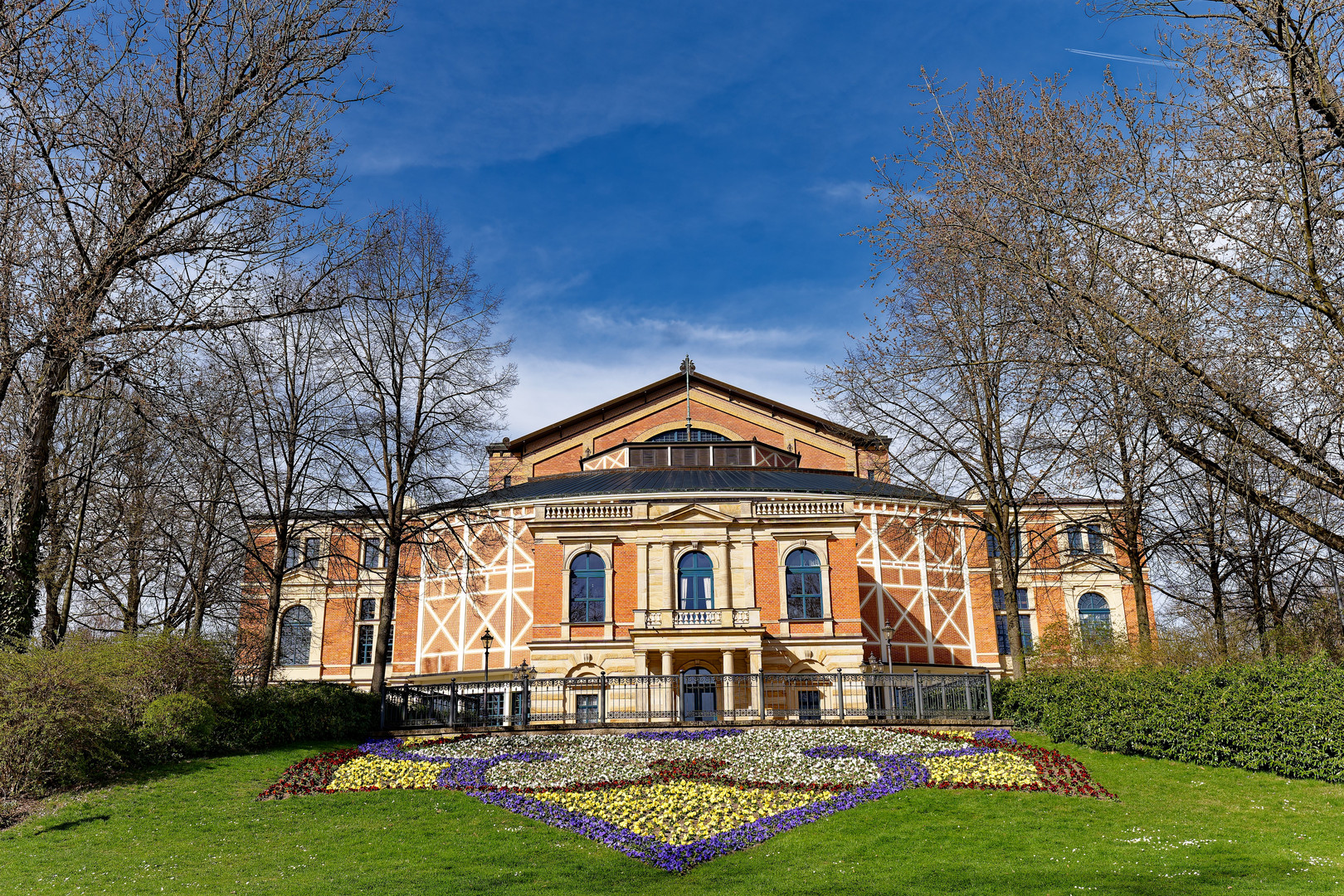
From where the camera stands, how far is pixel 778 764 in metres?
16.3

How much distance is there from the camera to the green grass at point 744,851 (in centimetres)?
954

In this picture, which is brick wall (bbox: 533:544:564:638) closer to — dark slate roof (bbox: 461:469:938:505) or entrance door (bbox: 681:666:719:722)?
entrance door (bbox: 681:666:719:722)

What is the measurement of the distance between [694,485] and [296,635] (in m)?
19.5

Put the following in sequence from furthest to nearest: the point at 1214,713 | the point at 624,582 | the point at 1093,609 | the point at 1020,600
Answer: the point at 1020,600 → the point at 1093,609 → the point at 624,582 → the point at 1214,713

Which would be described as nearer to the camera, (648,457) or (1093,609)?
(1093,609)

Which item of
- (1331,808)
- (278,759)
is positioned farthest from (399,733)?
(1331,808)

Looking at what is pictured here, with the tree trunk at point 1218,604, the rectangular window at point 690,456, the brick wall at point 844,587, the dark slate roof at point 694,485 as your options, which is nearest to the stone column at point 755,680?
the brick wall at point 844,587

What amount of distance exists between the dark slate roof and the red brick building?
19 centimetres

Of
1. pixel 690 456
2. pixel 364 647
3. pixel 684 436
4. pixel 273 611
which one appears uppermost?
pixel 684 436

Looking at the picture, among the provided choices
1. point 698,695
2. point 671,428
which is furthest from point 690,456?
point 698,695

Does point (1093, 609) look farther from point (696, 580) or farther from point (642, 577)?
point (642, 577)

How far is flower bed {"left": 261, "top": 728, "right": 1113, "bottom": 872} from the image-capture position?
1277 centimetres

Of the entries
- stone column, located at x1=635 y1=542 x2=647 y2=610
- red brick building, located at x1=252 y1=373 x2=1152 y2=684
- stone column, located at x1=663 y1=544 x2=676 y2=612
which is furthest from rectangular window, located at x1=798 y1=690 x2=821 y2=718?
stone column, located at x1=635 y1=542 x2=647 y2=610

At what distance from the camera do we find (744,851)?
38.3ft
